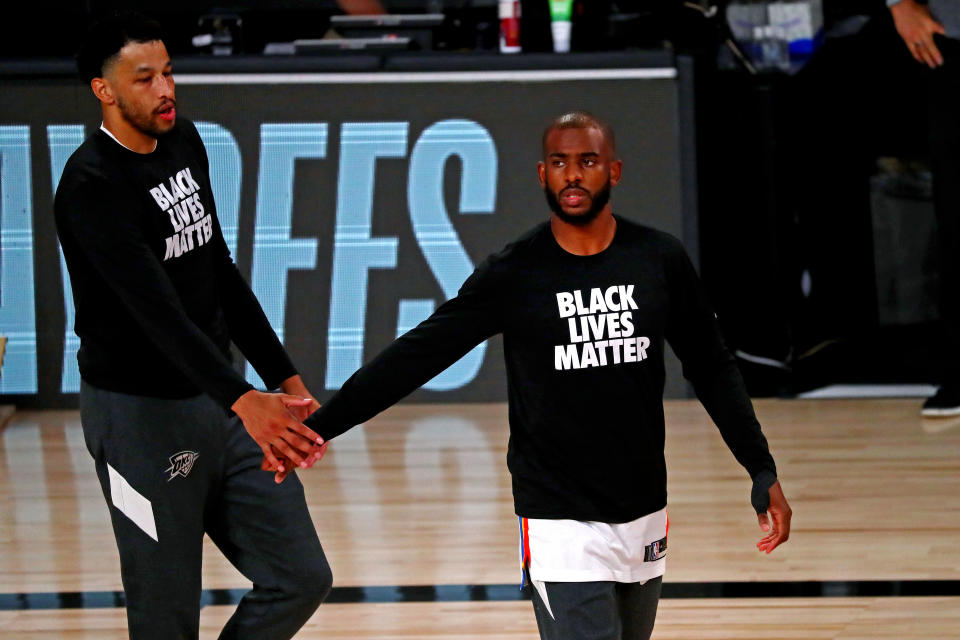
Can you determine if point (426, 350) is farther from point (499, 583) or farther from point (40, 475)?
point (40, 475)

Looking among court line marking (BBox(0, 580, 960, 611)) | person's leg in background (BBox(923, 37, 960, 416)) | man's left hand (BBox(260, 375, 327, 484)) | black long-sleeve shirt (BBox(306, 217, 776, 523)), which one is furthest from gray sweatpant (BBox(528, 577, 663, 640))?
person's leg in background (BBox(923, 37, 960, 416))

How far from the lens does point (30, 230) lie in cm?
662

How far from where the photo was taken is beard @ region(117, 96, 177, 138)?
282cm

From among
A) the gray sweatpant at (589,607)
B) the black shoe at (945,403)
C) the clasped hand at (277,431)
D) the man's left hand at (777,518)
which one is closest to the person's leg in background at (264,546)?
the clasped hand at (277,431)

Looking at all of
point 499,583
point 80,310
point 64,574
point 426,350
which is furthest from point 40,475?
point 426,350

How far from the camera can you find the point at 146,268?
106 inches

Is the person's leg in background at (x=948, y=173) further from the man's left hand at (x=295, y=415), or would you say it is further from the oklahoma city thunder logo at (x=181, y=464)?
the oklahoma city thunder logo at (x=181, y=464)

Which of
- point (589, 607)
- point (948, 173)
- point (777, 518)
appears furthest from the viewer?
point (948, 173)

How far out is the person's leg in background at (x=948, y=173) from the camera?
5715mm

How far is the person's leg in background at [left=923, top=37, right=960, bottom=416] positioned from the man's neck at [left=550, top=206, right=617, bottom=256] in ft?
11.7

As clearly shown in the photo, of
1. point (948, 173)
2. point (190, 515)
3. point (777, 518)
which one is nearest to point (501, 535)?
point (190, 515)

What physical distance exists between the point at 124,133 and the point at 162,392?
0.50m

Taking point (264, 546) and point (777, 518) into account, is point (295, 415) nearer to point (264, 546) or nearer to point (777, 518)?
point (264, 546)

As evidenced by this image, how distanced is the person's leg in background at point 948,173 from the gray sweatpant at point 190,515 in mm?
3620
